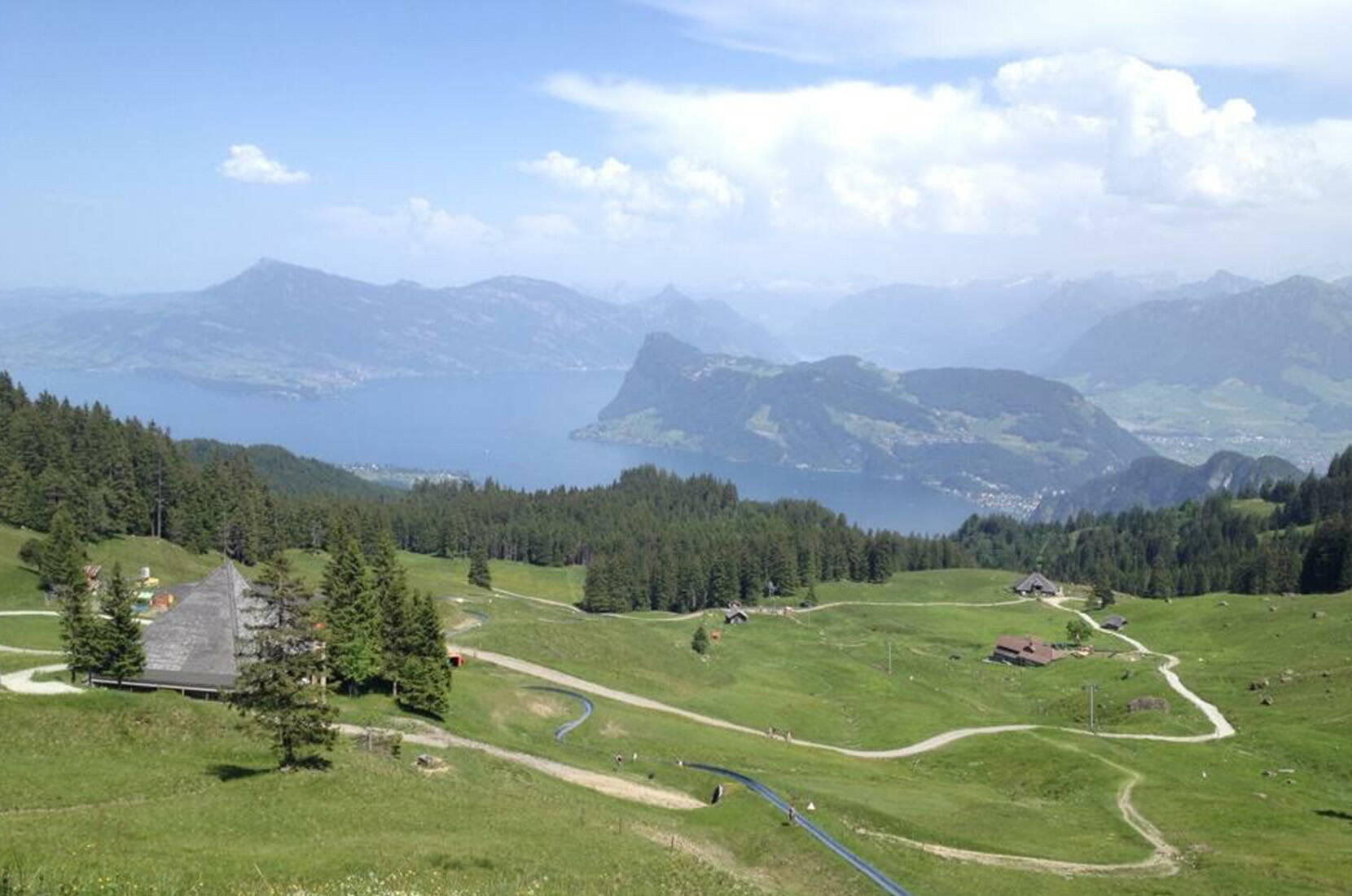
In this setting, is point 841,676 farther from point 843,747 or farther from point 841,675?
point 843,747

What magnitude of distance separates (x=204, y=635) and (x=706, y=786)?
3284 cm

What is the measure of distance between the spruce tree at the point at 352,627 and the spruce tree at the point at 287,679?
2042 cm

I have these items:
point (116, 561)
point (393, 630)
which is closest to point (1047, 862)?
point (393, 630)

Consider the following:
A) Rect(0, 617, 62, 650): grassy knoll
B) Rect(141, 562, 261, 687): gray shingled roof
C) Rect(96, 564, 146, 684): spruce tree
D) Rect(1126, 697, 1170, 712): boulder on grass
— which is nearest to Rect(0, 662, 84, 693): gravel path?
Rect(96, 564, 146, 684): spruce tree

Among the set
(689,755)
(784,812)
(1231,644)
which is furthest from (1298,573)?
(784,812)

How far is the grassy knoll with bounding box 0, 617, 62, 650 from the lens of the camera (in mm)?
73500

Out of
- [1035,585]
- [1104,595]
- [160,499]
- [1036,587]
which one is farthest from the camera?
[1035,585]

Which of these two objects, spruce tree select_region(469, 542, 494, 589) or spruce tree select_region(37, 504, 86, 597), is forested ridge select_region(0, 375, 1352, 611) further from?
spruce tree select_region(37, 504, 86, 597)

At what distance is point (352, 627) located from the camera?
2534 inches

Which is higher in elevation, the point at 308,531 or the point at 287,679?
the point at 287,679

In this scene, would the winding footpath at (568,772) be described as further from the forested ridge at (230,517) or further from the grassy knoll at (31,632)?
the forested ridge at (230,517)

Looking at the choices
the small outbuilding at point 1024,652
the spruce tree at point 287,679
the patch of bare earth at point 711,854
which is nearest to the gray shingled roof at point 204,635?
the spruce tree at point 287,679

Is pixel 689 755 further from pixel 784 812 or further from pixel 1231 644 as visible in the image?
pixel 1231 644

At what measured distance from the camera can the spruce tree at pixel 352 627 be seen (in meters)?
63.9
